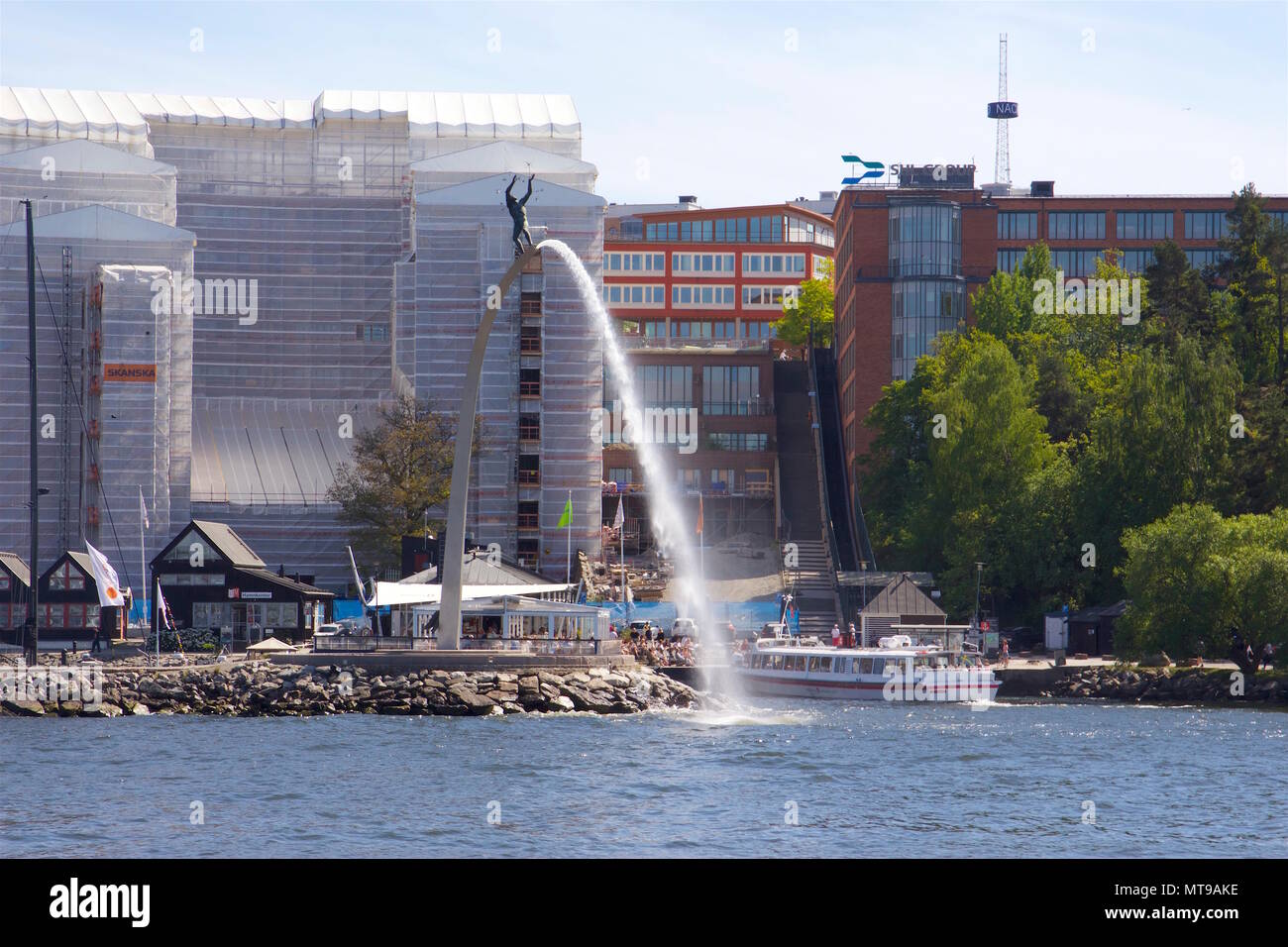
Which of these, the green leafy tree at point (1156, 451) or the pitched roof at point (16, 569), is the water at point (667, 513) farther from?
the pitched roof at point (16, 569)

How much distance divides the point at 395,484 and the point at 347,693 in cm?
3465

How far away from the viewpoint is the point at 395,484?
294 ft

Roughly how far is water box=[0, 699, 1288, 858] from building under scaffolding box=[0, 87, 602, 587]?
42.0m

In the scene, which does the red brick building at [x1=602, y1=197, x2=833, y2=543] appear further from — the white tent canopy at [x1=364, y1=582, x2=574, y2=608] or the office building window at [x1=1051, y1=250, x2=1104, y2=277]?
the white tent canopy at [x1=364, y1=582, x2=574, y2=608]

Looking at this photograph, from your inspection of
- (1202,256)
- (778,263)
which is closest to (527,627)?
(1202,256)

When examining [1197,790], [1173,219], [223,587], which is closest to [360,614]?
[223,587]

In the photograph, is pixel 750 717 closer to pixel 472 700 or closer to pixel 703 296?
pixel 472 700

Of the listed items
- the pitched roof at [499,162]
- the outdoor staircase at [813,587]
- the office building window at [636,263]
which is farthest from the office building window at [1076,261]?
the office building window at [636,263]

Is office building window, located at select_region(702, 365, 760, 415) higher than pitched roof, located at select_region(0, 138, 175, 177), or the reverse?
pitched roof, located at select_region(0, 138, 175, 177)

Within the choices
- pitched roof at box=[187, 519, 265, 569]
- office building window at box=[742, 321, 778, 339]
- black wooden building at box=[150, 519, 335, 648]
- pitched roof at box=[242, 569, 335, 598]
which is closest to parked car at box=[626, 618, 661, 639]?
pitched roof at box=[242, 569, 335, 598]

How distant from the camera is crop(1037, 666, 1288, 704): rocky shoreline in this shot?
6506 cm

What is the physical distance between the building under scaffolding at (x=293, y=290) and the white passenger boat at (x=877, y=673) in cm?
2589

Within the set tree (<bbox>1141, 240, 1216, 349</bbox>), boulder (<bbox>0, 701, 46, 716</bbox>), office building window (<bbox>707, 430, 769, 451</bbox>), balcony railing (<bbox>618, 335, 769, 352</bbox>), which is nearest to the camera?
boulder (<bbox>0, 701, 46, 716</bbox>)

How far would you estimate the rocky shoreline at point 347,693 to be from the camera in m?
54.6
